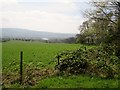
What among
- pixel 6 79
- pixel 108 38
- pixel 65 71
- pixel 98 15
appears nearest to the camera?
pixel 6 79

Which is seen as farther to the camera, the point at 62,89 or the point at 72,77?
the point at 72,77

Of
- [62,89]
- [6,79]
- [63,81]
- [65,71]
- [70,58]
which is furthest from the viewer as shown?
[70,58]

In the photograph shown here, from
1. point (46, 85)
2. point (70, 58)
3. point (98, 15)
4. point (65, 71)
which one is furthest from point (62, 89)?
point (98, 15)

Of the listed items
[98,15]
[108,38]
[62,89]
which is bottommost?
[62,89]

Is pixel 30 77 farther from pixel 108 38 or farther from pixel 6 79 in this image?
pixel 108 38

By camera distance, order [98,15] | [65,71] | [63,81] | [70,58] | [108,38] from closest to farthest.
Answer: [63,81] < [65,71] < [70,58] < [108,38] < [98,15]

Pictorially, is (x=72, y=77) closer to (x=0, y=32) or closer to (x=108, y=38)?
(x=0, y=32)

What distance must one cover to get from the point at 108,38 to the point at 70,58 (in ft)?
32.2

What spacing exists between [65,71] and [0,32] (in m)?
4.13

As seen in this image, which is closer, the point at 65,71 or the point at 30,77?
the point at 30,77

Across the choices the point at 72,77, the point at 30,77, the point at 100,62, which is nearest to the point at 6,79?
the point at 30,77

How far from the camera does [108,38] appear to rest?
79.0 feet

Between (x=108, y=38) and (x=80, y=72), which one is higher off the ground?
(x=108, y=38)

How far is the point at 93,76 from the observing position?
44.1 ft
